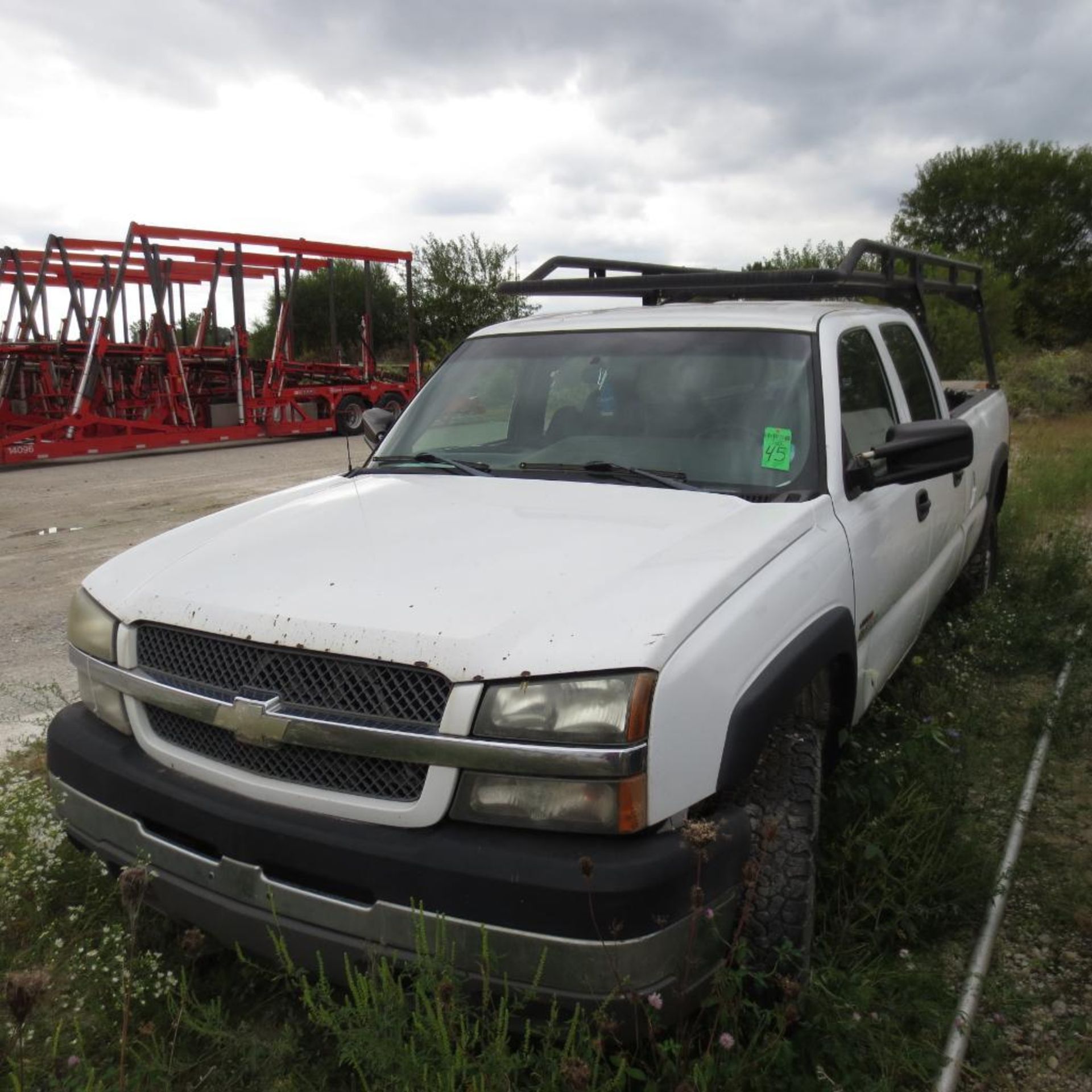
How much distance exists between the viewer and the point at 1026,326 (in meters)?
45.1

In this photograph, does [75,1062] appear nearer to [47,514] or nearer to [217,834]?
[217,834]

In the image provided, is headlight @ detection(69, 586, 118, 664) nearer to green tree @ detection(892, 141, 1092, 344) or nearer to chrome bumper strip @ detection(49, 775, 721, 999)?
chrome bumper strip @ detection(49, 775, 721, 999)

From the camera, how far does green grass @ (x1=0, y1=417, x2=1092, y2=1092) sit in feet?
6.45

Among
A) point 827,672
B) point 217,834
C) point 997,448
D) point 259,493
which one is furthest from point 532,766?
point 259,493

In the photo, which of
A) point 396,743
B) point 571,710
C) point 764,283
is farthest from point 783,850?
point 764,283

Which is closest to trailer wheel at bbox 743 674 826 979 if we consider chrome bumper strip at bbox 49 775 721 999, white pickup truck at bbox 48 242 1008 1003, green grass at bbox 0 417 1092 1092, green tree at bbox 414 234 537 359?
white pickup truck at bbox 48 242 1008 1003

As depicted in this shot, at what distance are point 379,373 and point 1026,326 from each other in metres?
34.7

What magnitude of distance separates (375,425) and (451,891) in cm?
253

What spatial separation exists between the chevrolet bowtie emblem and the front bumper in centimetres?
15

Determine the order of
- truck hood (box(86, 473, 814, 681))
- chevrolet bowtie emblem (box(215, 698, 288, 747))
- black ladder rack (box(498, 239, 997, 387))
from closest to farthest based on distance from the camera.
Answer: truck hood (box(86, 473, 814, 681)) < chevrolet bowtie emblem (box(215, 698, 288, 747)) < black ladder rack (box(498, 239, 997, 387))

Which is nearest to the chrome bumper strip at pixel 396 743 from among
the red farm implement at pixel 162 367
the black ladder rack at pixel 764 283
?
the black ladder rack at pixel 764 283

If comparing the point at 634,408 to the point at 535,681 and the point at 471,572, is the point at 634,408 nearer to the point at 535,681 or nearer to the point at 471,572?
the point at 471,572

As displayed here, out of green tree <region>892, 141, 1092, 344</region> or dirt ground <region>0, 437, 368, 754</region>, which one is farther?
green tree <region>892, 141, 1092, 344</region>

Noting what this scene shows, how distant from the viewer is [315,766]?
7.16 feet
